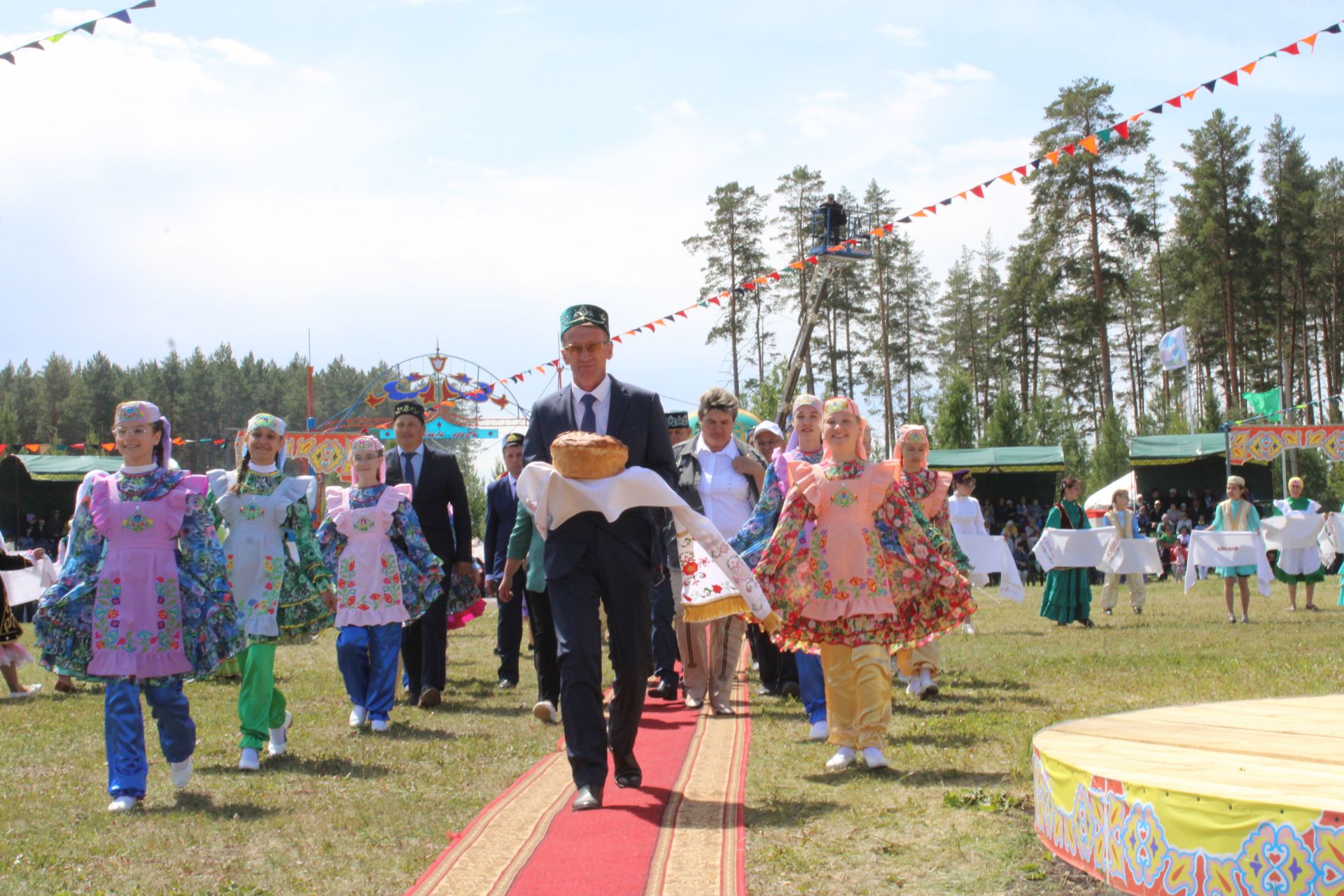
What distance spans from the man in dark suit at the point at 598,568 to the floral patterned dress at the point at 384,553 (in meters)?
2.57

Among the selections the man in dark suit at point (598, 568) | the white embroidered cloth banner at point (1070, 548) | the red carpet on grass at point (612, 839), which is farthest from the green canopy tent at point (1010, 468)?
the man in dark suit at point (598, 568)

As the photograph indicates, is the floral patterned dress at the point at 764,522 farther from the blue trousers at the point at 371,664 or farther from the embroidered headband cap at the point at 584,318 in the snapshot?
the blue trousers at the point at 371,664

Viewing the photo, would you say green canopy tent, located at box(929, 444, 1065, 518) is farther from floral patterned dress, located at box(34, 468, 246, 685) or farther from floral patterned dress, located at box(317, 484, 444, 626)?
floral patterned dress, located at box(34, 468, 246, 685)

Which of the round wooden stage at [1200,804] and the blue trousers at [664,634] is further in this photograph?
the blue trousers at [664,634]

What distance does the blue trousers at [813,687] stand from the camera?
648 cm

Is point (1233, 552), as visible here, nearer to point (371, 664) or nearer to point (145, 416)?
point (371, 664)

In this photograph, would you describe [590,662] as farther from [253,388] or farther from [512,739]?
[253,388]

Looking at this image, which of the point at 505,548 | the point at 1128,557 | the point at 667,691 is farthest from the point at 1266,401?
the point at 667,691

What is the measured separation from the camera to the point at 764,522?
632cm

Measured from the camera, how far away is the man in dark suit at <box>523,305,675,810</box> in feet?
15.5

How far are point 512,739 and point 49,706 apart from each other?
4258 mm

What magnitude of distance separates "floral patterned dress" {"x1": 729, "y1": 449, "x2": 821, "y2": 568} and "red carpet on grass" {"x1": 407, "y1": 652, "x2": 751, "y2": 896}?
1.01 m

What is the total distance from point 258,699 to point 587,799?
2299 mm

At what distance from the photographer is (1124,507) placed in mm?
15984
